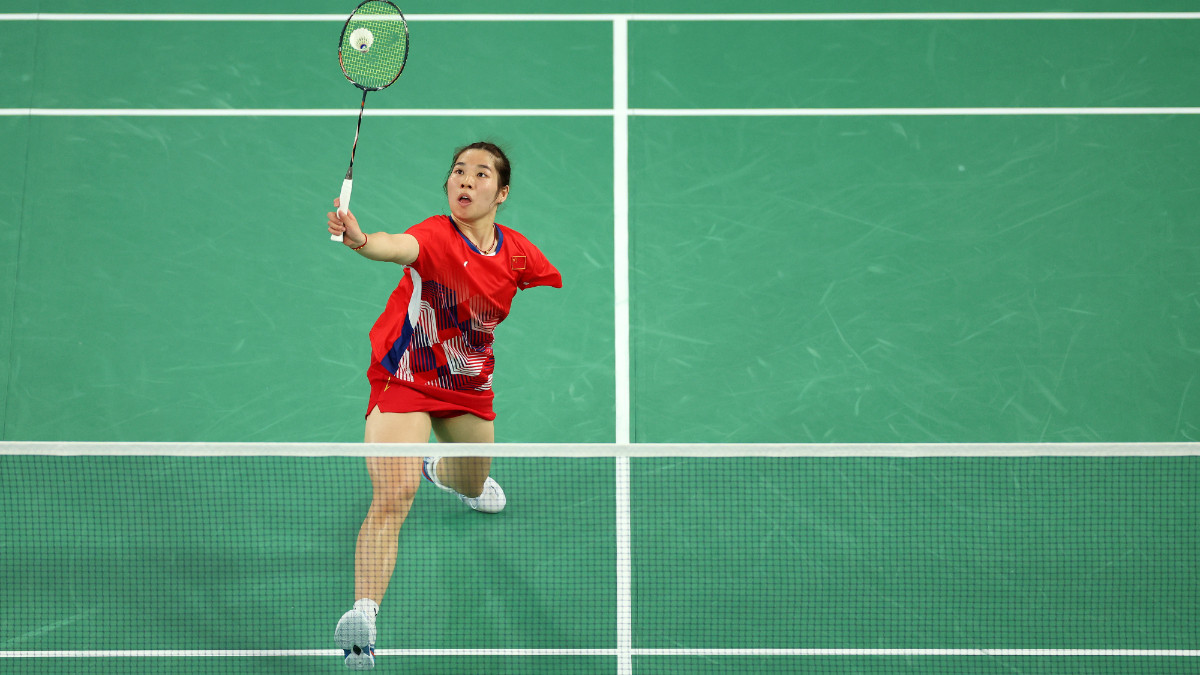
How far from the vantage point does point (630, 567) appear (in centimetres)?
423

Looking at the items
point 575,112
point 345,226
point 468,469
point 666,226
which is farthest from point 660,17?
point 345,226

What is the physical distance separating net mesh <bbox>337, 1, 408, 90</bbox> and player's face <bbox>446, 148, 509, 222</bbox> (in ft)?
1.83

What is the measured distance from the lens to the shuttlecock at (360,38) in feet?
13.2

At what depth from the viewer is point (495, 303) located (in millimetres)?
3943

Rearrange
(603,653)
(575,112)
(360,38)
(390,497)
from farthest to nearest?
(575,112)
(360,38)
(603,653)
(390,497)

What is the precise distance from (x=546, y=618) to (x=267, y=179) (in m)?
3.69

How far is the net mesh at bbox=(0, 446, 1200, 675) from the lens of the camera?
3.77 metres

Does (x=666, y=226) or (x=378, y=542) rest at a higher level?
(x=666, y=226)

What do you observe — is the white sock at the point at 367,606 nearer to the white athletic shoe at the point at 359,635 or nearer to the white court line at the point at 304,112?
the white athletic shoe at the point at 359,635

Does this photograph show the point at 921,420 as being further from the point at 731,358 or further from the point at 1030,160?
the point at 1030,160

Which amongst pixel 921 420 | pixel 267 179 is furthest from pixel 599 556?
pixel 267 179

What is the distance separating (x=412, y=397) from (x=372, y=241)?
2.39ft

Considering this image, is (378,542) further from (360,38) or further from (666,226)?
(666,226)

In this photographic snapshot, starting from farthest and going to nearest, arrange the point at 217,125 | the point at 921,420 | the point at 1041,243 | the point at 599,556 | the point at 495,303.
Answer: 1. the point at 217,125
2. the point at 1041,243
3. the point at 921,420
4. the point at 599,556
5. the point at 495,303
